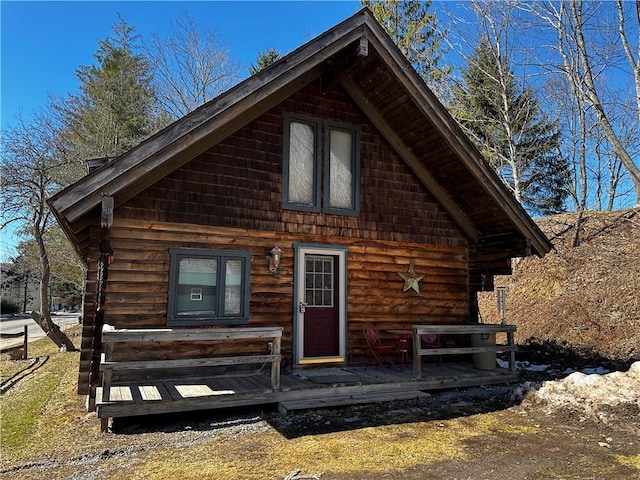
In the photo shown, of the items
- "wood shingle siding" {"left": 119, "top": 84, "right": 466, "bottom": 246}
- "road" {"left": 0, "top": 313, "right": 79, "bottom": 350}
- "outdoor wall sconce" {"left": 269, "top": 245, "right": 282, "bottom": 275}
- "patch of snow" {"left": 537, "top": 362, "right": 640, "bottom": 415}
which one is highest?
"wood shingle siding" {"left": 119, "top": 84, "right": 466, "bottom": 246}

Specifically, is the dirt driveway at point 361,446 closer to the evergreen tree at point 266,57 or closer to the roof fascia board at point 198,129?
the roof fascia board at point 198,129

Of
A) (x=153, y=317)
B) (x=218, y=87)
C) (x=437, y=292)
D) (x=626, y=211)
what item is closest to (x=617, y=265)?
(x=626, y=211)

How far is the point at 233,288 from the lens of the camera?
7.81 metres

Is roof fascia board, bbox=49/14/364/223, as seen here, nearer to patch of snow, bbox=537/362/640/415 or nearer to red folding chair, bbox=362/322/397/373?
red folding chair, bbox=362/322/397/373

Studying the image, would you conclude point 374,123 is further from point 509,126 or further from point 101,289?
point 509,126

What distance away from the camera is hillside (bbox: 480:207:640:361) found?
1212 cm

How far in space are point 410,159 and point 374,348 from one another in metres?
3.99

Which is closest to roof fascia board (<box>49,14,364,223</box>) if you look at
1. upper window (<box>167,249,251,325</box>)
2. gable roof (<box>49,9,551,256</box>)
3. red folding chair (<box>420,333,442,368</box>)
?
gable roof (<box>49,9,551,256</box>)

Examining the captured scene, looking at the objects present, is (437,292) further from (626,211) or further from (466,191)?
(626,211)

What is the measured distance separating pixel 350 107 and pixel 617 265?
1188 centimetres

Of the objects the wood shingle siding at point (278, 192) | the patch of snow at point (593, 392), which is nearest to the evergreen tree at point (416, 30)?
the wood shingle siding at point (278, 192)

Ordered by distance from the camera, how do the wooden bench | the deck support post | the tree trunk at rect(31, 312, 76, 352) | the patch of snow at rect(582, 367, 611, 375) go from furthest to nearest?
the tree trunk at rect(31, 312, 76, 352) → the patch of snow at rect(582, 367, 611, 375) → the deck support post → the wooden bench

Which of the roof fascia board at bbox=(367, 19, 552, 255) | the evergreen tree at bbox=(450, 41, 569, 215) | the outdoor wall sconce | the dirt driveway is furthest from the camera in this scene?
the evergreen tree at bbox=(450, 41, 569, 215)

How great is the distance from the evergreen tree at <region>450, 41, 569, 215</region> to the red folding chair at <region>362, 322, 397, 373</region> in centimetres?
1426
